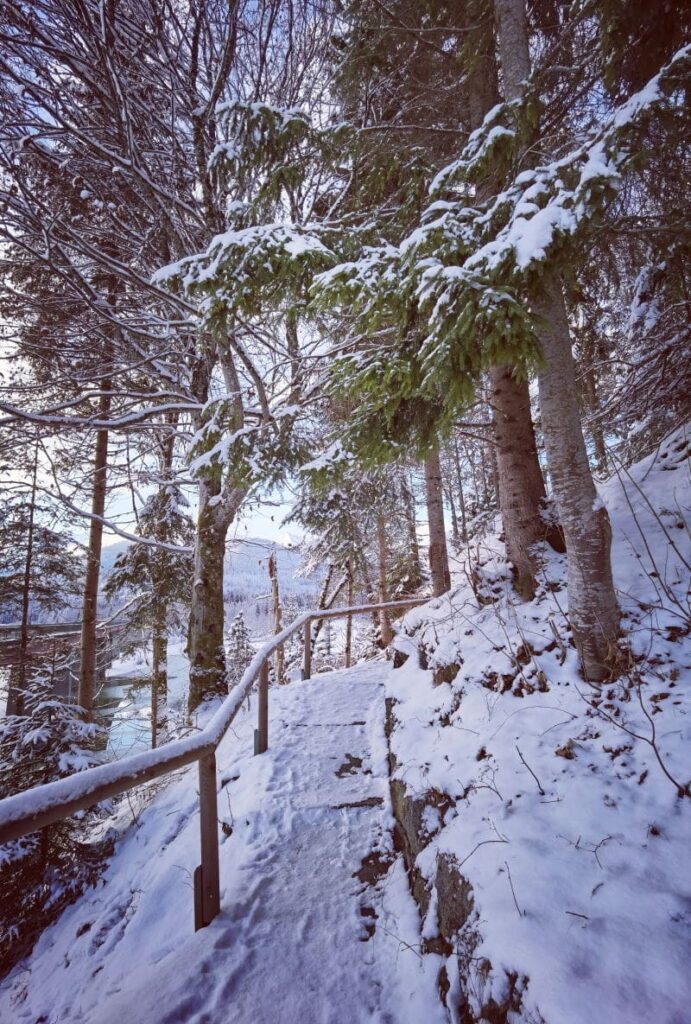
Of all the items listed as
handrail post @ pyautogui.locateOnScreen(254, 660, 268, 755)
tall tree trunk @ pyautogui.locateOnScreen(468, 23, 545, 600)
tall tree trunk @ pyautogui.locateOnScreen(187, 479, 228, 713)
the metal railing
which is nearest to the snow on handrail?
the metal railing

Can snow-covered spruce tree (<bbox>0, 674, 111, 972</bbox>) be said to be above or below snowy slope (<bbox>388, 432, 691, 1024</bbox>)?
below

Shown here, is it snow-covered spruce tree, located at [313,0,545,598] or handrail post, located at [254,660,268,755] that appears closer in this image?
snow-covered spruce tree, located at [313,0,545,598]

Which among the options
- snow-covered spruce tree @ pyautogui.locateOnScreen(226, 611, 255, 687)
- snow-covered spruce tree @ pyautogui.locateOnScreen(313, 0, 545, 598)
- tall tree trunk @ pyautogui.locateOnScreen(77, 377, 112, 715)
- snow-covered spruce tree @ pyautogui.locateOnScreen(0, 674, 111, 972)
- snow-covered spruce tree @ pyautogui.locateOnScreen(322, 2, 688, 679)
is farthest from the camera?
snow-covered spruce tree @ pyautogui.locateOnScreen(226, 611, 255, 687)

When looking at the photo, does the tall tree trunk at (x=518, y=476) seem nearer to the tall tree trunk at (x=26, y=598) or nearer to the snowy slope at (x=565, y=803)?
the snowy slope at (x=565, y=803)

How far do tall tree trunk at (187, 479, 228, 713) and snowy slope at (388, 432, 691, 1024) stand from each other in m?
4.22

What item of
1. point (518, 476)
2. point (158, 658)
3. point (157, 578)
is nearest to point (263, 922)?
point (518, 476)

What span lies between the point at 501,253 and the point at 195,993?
4565 mm

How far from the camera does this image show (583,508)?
3.36 m

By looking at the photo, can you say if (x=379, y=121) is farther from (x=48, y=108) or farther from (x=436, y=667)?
(x=436, y=667)

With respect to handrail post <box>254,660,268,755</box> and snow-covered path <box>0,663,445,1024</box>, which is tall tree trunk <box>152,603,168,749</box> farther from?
handrail post <box>254,660,268,755</box>

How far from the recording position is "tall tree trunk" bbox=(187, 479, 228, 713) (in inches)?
293

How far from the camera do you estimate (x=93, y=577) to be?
9383mm

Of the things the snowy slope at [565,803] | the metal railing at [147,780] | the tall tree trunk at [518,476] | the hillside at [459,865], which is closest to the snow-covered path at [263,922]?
the hillside at [459,865]

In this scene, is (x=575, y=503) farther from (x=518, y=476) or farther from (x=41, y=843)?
(x=41, y=843)
